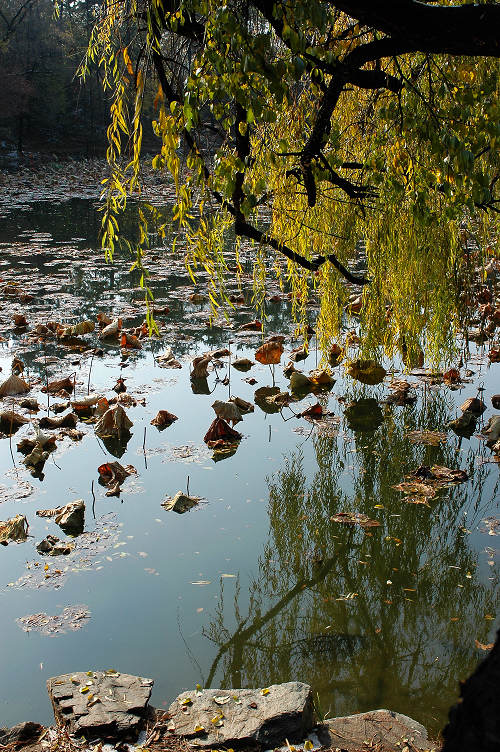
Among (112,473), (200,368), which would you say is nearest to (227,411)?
(200,368)

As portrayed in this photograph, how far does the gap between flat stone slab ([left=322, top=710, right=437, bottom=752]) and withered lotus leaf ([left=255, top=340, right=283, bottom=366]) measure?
433 cm

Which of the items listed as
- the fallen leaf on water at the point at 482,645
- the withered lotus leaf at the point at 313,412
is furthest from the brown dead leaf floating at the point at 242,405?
the fallen leaf on water at the point at 482,645

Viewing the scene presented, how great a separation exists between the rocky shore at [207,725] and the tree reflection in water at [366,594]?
0.30 m

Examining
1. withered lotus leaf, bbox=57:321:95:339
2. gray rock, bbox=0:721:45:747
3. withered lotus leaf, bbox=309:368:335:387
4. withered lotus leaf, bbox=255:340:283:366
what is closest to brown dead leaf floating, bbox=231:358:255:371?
withered lotus leaf, bbox=255:340:283:366

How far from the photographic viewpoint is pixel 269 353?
264 inches

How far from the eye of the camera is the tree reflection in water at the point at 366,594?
2949mm

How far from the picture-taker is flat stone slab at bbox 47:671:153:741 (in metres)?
2.42

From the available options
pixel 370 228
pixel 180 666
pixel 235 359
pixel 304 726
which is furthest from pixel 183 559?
pixel 235 359

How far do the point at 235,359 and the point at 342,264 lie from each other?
173 cm

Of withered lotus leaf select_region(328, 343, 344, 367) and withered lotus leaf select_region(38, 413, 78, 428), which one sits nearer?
withered lotus leaf select_region(38, 413, 78, 428)

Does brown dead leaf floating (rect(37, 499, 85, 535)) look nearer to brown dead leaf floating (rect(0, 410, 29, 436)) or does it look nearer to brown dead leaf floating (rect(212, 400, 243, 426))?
brown dead leaf floating (rect(0, 410, 29, 436))

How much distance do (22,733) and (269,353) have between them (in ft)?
15.0

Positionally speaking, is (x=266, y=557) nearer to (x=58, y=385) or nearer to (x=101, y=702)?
(x=101, y=702)

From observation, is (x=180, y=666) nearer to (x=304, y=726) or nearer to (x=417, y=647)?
(x=304, y=726)
